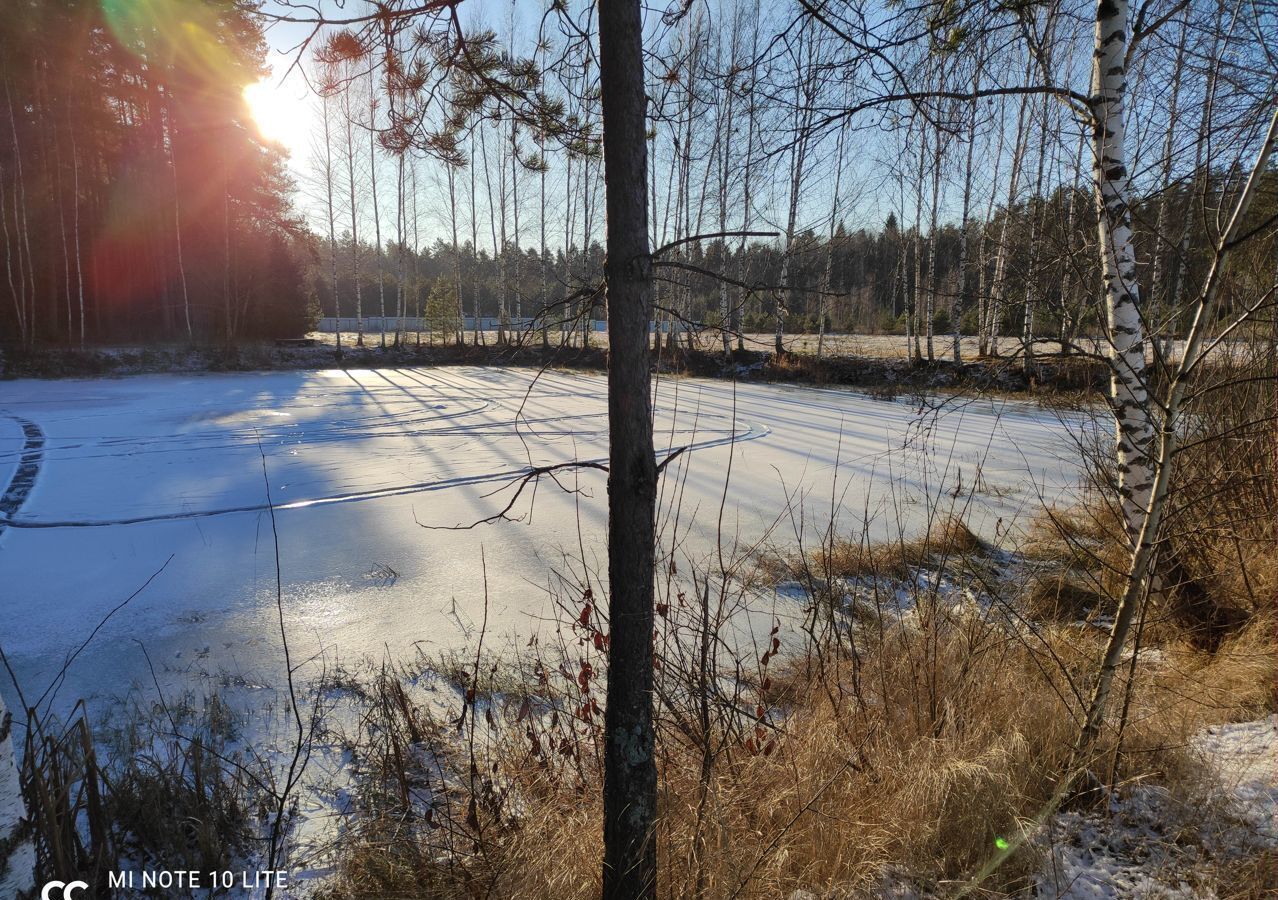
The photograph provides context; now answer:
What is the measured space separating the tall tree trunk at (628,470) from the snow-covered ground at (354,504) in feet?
1.38

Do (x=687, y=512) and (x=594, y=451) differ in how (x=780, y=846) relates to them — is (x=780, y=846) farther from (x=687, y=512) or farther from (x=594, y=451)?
(x=594, y=451)

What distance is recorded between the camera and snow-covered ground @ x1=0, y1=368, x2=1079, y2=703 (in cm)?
373

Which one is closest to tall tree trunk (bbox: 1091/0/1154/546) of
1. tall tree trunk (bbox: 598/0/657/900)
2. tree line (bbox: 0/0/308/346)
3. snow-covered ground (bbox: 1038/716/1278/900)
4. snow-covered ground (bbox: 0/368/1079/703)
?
snow-covered ground (bbox: 0/368/1079/703)

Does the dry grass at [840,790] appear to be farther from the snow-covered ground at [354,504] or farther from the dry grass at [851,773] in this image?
the snow-covered ground at [354,504]

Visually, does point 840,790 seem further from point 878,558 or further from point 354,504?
point 354,504

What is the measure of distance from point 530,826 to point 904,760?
54.3 inches

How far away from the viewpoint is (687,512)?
244 inches

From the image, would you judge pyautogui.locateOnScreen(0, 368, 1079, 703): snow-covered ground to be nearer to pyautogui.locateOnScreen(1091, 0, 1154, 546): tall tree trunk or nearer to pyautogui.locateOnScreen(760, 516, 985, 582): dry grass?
pyautogui.locateOnScreen(760, 516, 985, 582): dry grass

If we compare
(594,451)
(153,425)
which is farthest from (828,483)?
(153,425)

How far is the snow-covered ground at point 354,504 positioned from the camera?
3734mm

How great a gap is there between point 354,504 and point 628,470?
555 centimetres

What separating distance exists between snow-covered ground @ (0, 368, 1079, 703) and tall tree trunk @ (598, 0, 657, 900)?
1.38 feet

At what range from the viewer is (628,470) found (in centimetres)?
157

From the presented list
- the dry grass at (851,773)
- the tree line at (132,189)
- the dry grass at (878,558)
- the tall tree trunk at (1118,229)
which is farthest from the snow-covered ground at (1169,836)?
the tree line at (132,189)
